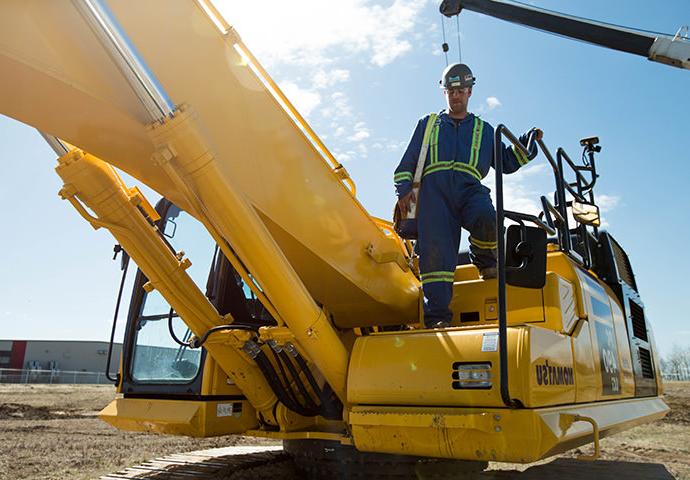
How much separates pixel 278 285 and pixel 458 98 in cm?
188

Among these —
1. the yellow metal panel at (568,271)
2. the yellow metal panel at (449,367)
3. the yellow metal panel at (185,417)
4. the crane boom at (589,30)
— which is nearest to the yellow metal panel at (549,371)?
the yellow metal panel at (449,367)

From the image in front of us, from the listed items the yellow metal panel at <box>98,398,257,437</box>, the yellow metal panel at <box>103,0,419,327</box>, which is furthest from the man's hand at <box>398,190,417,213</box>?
the yellow metal panel at <box>98,398,257,437</box>

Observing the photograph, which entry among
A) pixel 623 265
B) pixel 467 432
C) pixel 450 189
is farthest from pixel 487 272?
pixel 623 265

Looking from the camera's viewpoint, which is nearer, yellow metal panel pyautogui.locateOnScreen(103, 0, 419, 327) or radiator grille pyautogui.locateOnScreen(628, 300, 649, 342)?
yellow metal panel pyautogui.locateOnScreen(103, 0, 419, 327)

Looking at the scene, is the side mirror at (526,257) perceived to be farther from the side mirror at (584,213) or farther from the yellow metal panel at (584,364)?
the side mirror at (584,213)

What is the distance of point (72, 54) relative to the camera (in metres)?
Result: 2.32

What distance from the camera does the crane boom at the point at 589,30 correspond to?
10.8m

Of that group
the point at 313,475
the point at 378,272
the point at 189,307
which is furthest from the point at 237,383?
the point at 378,272

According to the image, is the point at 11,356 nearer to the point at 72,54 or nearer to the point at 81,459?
the point at 81,459

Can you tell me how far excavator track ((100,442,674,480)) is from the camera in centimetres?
379

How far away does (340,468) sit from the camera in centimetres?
392

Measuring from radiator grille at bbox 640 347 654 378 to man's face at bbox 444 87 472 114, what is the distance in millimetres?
2717

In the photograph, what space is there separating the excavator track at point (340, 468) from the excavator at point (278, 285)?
1.3 inches

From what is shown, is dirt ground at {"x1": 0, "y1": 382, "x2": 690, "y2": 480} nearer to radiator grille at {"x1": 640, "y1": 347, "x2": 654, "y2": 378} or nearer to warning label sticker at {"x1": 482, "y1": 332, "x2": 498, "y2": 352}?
radiator grille at {"x1": 640, "y1": 347, "x2": 654, "y2": 378}
